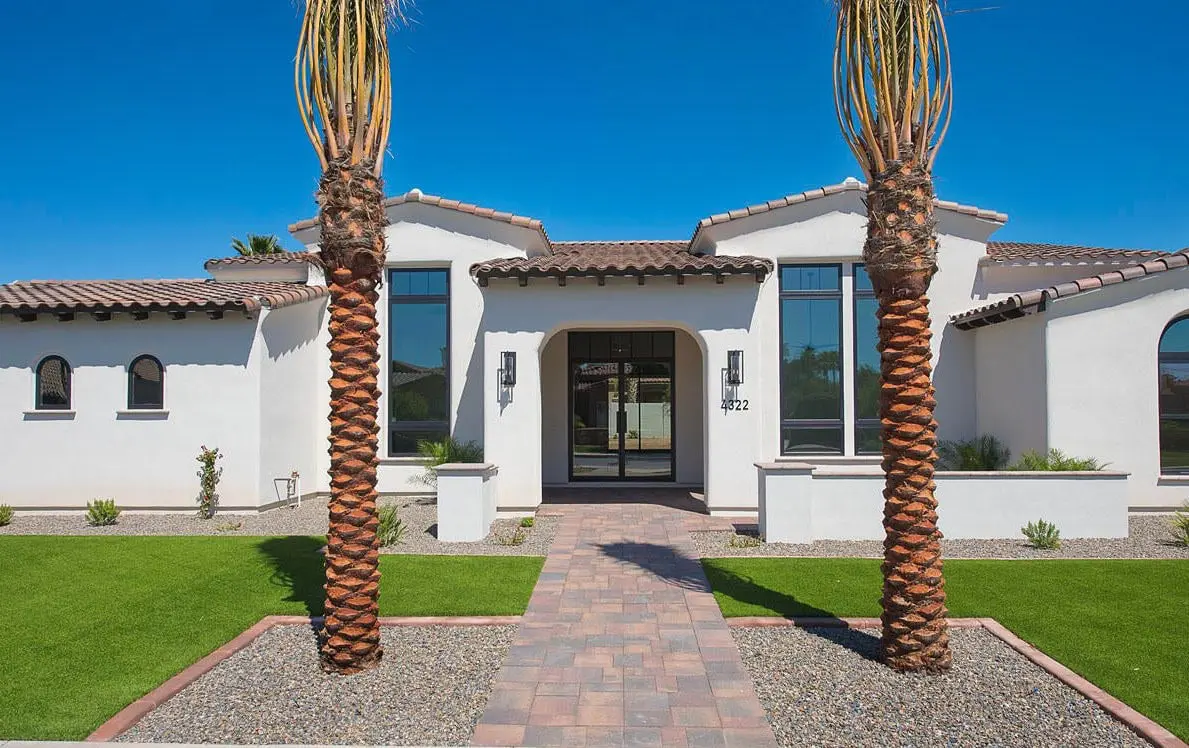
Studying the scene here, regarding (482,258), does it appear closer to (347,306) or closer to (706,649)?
(347,306)

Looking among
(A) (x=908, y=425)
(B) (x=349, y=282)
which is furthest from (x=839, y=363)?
(B) (x=349, y=282)

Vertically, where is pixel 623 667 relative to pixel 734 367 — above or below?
below

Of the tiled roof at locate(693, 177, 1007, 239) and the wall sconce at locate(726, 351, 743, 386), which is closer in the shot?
the wall sconce at locate(726, 351, 743, 386)

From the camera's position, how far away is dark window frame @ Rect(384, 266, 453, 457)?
15.6 meters

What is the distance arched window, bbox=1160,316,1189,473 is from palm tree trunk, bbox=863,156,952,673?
10.1m

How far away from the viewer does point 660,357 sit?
664 inches

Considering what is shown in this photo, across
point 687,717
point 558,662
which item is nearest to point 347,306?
point 558,662

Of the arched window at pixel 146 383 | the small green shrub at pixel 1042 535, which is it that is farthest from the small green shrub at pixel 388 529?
the small green shrub at pixel 1042 535

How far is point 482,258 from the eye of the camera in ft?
51.6

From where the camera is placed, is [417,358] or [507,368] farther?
[417,358]

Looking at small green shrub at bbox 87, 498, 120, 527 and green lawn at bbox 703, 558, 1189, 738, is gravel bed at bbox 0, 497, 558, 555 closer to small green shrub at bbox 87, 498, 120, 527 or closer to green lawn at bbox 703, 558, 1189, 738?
small green shrub at bbox 87, 498, 120, 527

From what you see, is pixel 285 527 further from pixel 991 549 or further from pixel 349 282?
pixel 991 549

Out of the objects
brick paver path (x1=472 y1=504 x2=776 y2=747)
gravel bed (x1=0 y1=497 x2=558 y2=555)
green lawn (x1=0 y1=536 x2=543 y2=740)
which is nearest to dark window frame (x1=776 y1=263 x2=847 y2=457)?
gravel bed (x1=0 y1=497 x2=558 y2=555)

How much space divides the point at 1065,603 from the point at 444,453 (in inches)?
425
